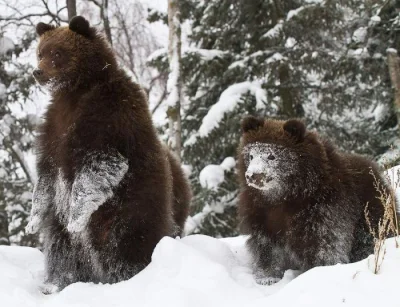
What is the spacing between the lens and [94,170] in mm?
4348

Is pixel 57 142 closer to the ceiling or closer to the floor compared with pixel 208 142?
closer to the ceiling

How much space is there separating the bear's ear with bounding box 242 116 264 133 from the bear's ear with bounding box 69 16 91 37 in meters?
1.81

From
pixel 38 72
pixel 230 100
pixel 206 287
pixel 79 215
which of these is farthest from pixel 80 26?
pixel 230 100

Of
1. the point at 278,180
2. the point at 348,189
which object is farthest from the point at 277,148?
the point at 348,189

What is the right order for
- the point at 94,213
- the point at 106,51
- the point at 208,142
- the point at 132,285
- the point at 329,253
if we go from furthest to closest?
the point at 208,142 < the point at 106,51 < the point at 94,213 < the point at 329,253 < the point at 132,285

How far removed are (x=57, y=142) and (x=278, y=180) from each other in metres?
2.09

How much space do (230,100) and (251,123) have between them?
7.83m

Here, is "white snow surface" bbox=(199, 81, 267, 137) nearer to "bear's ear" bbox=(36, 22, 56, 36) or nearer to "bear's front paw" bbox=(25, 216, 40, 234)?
"bear's ear" bbox=(36, 22, 56, 36)

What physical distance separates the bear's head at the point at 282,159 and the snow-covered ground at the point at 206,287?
2.60 ft

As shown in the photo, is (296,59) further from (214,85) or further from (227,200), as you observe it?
(227,200)

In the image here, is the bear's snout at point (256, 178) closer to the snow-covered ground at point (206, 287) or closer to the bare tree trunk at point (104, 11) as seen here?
the snow-covered ground at point (206, 287)

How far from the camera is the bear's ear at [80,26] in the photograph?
16.0 feet

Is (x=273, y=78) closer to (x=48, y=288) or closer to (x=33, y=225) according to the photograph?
(x=33, y=225)

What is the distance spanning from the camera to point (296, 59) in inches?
542
